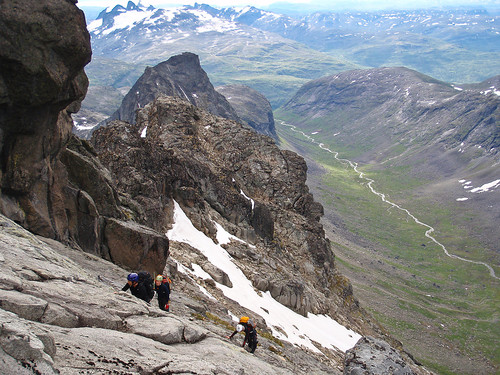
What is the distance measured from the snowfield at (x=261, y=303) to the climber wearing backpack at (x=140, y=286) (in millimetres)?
15351

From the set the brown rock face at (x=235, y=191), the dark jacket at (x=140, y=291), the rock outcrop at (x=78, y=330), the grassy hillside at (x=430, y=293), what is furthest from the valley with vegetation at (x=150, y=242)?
the grassy hillside at (x=430, y=293)

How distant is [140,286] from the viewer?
19.6 meters

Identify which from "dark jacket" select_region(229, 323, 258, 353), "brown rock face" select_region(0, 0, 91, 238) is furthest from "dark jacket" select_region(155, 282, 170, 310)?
"brown rock face" select_region(0, 0, 91, 238)

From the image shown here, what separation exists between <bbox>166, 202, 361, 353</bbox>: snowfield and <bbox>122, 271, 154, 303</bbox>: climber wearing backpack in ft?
50.4

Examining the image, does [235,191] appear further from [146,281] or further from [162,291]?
[146,281]

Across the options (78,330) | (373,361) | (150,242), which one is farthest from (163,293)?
(373,361)

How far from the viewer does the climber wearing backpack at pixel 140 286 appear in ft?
63.3

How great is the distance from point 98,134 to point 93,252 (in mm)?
25899

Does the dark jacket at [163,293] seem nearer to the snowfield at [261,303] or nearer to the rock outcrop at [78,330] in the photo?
the rock outcrop at [78,330]

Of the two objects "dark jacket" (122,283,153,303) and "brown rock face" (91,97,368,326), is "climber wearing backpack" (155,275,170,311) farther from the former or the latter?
"brown rock face" (91,97,368,326)

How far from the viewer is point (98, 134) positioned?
161 ft

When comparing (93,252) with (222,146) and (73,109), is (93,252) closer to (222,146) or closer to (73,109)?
(73,109)

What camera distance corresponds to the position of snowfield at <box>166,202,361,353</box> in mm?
37469

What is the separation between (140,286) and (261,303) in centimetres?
2223
